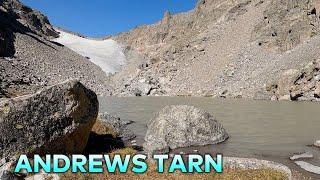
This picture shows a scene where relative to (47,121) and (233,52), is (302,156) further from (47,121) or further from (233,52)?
(233,52)

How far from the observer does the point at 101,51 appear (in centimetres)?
16775

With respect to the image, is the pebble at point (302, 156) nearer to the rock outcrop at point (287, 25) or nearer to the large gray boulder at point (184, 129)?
the large gray boulder at point (184, 129)

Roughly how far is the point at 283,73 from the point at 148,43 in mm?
93438

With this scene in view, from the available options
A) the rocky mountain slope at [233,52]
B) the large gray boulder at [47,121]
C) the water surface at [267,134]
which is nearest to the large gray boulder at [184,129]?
the water surface at [267,134]

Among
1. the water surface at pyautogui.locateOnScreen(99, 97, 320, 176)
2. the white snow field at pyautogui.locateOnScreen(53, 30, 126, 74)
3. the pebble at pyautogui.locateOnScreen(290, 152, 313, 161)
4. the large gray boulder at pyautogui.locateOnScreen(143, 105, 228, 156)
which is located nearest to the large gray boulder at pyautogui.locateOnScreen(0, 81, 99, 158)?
the large gray boulder at pyautogui.locateOnScreen(143, 105, 228, 156)

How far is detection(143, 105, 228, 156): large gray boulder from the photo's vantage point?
21.6 m

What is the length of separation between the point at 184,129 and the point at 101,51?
149m

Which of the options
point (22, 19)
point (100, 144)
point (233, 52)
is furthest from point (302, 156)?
point (22, 19)

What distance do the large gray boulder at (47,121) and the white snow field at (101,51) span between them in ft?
362

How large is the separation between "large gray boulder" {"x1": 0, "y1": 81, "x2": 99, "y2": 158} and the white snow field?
110394 millimetres

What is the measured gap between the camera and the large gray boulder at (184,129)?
21641mm

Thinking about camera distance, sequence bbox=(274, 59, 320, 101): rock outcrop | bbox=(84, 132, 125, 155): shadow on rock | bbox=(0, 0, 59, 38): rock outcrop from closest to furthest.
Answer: bbox=(84, 132, 125, 155): shadow on rock, bbox=(274, 59, 320, 101): rock outcrop, bbox=(0, 0, 59, 38): rock outcrop

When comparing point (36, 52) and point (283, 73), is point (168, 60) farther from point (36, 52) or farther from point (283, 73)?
point (283, 73)

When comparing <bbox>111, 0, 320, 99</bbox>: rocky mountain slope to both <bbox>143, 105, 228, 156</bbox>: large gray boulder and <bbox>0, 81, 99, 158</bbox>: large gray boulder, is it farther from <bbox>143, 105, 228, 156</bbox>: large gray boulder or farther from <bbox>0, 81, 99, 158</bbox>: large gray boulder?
<bbox>0, 81, 99, 158</bbox>: large gray boulder
